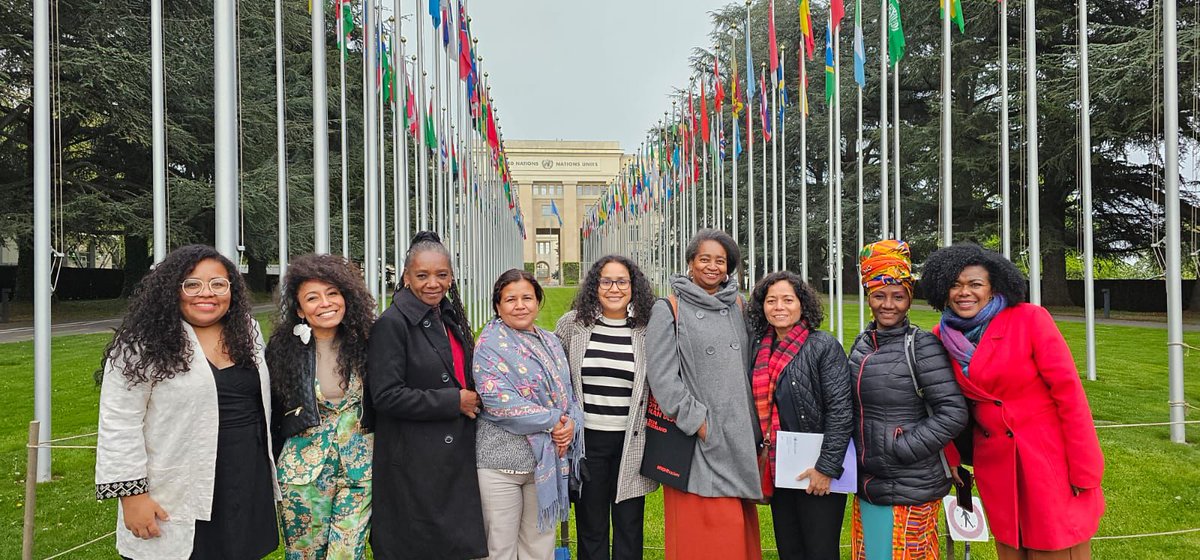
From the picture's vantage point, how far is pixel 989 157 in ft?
68.3

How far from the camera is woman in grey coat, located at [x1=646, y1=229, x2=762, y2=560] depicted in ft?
10.8

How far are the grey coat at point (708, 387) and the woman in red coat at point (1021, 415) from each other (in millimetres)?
935

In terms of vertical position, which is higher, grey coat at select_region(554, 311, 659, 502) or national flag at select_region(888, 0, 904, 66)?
national flag at select_region(888, 0, 904, 66)

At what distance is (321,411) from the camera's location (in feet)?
9.98

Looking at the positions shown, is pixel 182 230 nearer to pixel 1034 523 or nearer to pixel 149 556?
pixel 149 556

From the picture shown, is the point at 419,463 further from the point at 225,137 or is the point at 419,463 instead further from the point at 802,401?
the point at 225,137

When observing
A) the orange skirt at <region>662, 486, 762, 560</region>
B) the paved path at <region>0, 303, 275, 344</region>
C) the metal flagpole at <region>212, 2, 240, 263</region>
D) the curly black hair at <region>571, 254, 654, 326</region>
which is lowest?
the orange skirt at <region>662, 486, 762, 560</region>

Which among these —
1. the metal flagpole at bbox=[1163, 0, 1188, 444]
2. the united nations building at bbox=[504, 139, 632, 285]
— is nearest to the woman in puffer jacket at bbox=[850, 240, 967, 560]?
the metal flagpole at bbox=[1163, 0, 1188, 444]

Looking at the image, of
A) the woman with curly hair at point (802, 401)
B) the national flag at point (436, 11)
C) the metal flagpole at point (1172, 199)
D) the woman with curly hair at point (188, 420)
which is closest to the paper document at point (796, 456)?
the woman with curly hair at point (802, 401)

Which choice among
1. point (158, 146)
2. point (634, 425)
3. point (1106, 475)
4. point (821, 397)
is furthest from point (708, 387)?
point (158, 146)

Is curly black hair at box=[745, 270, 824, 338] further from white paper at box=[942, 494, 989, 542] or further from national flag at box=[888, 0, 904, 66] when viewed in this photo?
national flag at box=[888, 0, 904, 66]

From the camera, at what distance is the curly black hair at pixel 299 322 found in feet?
9.72

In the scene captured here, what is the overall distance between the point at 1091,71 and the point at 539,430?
1765cm

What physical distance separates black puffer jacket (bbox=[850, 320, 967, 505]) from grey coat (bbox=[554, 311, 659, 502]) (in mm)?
980
